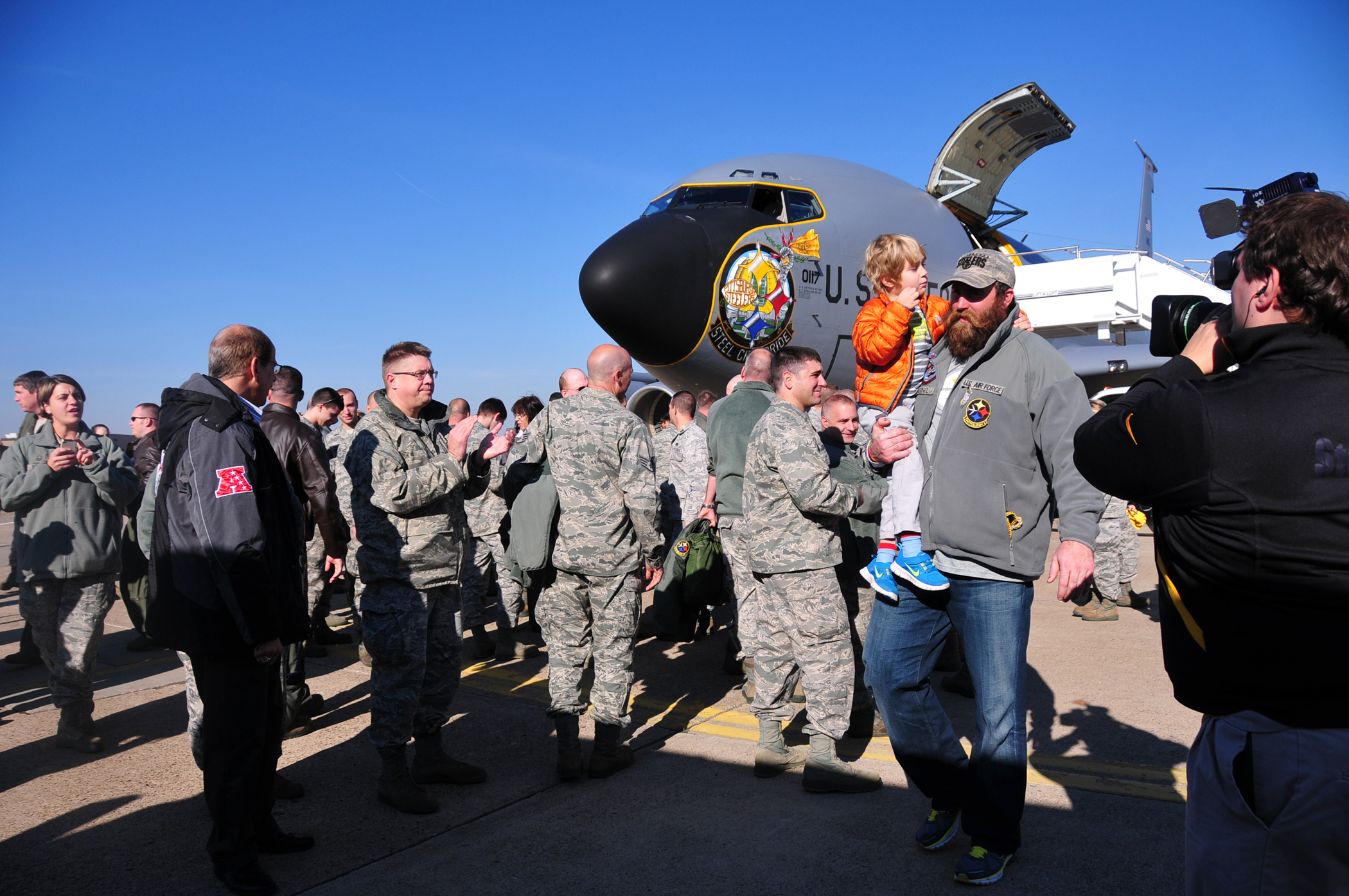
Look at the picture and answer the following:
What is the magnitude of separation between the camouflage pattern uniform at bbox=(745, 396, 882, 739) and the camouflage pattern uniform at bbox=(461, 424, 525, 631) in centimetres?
288

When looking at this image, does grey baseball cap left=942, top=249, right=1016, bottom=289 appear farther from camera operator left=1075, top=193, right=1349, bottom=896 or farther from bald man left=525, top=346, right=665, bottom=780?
bald man left=525, top=346, right=665, bottom=780

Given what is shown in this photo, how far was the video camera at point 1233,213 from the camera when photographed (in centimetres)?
186

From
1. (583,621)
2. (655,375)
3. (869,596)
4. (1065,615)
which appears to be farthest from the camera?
(655,375)

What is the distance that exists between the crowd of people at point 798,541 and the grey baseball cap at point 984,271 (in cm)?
1

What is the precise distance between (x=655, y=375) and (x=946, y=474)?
19.8 ft

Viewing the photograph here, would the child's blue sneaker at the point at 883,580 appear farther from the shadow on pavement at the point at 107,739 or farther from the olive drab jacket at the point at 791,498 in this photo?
the shadow on pavement at the point at 107,739

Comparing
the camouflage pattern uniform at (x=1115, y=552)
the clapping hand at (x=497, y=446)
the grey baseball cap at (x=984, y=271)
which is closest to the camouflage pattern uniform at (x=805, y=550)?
the grey baseball cap at (x=984, y=271)

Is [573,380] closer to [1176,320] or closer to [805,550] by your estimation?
[805,550]

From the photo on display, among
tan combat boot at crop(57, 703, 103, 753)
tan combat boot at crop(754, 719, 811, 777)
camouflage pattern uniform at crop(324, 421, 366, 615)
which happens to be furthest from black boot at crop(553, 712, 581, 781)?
tan combat boot at crop(57, 703, 103, 753)

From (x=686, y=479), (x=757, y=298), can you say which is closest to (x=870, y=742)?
(x=686, y=479)

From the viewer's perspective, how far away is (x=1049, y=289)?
1053cm

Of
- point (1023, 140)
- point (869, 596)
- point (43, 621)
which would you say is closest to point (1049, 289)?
point (1023, 140)

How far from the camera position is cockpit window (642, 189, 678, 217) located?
9172 millimetres

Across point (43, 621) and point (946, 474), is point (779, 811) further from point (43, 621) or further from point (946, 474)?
point (43, 621)
